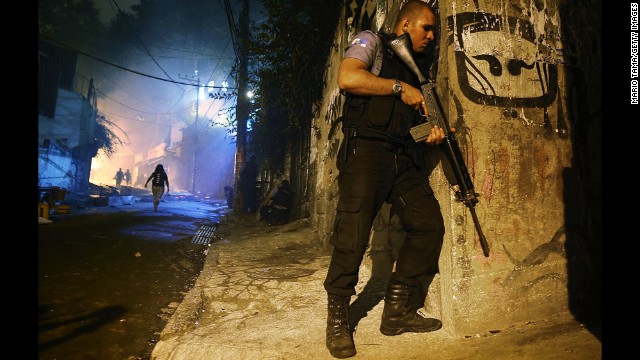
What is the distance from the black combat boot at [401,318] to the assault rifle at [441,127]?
50cm

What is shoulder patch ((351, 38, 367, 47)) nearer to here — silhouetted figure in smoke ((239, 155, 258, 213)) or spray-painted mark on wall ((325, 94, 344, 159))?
spray-painted mark on wall ((325, 94, 344, 159))

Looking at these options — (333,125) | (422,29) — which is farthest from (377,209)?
(333,125)

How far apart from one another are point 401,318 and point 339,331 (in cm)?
37

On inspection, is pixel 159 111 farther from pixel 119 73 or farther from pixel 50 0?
pixel 50 0

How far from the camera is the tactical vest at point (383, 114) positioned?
1.69 metres

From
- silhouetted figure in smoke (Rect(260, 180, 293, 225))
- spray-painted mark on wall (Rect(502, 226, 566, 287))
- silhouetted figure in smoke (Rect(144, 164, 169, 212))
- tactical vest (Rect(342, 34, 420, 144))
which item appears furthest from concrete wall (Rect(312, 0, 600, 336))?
silhouetted figure in smoke (Rect(144, 164, 169, 212))

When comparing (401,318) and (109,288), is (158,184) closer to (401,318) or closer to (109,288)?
(109,288)

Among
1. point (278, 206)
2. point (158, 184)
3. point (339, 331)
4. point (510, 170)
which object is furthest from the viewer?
point (158, 184)

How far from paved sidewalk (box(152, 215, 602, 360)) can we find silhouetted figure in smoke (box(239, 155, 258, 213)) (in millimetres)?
7251

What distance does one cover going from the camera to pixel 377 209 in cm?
173

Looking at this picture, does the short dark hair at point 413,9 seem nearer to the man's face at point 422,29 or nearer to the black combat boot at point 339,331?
the man's face at point 422,29

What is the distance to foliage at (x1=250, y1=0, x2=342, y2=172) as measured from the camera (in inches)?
217

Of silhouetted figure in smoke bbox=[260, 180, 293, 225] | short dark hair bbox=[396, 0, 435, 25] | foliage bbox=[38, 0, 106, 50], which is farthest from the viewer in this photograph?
foliage bbox=[38, 0, 106, 50]

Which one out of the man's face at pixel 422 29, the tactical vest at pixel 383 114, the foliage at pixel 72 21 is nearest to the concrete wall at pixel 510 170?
the man's face at pixel 422 29
